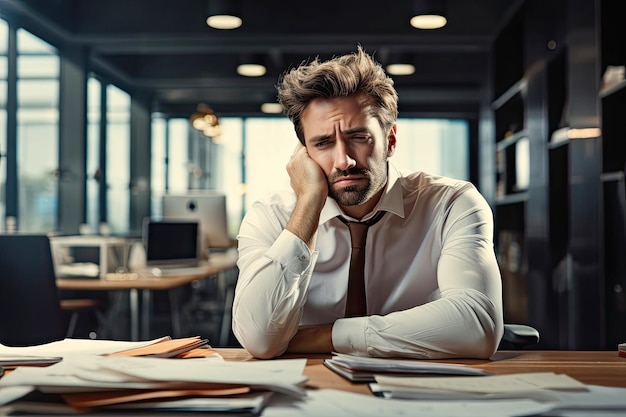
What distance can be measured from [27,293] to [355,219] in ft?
8.83

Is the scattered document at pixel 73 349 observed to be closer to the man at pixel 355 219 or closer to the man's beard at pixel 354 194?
the man at pixel 355 219

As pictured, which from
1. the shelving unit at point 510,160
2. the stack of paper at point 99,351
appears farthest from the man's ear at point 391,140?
the shelving unit at point 510,160

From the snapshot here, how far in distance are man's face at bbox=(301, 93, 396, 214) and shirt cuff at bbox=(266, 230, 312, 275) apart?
0.94ft

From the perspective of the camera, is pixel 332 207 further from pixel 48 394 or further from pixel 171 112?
pixel 171 112

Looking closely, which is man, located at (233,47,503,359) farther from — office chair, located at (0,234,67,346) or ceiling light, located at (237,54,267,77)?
ceiling light, located at (237,54,267,77)

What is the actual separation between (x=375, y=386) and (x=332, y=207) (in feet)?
3.18

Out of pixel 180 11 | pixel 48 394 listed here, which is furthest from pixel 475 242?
pixel 180 11

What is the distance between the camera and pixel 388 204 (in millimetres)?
2133

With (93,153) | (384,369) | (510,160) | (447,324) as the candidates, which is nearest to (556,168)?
(510,160)

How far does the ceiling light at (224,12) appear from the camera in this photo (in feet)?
19.1

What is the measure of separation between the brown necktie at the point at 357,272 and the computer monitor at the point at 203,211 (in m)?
4.75

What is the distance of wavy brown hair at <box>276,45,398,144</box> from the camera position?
6.81 feet

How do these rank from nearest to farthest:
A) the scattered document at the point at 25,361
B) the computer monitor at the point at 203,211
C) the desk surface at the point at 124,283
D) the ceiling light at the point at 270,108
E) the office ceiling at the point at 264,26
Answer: the scattered document at the point at 25,361, the desk surface at the point at 124,283, the computer monitor at the point at 203,211, the office ceiling at the point at 264,26, the ceiling light at the point at 270,108

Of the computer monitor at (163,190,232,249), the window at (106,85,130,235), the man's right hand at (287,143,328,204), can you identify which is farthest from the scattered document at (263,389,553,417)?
the window at (106,85,130,235)
